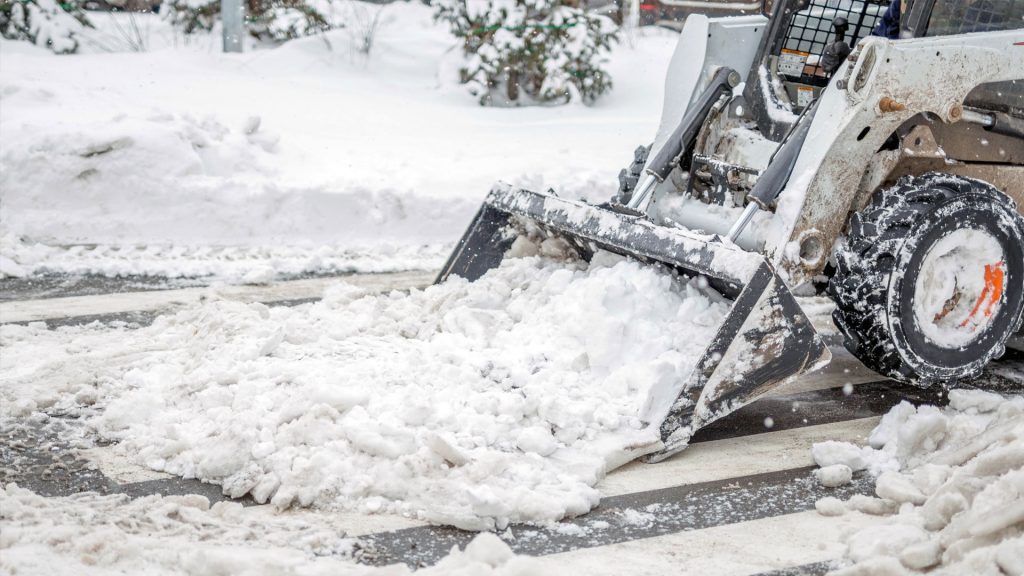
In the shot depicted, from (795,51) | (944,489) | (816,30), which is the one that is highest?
(816,30)

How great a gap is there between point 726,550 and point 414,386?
1335mm

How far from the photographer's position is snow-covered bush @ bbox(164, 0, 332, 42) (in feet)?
42.4

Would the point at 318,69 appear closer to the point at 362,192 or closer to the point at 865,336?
the point at 362,192

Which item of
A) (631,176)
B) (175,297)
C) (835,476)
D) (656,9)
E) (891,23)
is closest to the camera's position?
(835,476)

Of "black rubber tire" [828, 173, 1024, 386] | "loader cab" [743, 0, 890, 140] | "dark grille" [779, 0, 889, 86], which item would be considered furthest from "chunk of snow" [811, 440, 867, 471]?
"dark grille" [779, 0, 889, 86]

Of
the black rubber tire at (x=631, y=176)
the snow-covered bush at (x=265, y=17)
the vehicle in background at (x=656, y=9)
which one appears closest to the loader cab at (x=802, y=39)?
the black rubber tire at (x=631, y=176)

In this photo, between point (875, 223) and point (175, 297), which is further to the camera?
point (175, 297)

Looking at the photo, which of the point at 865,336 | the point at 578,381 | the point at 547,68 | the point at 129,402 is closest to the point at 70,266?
the point at 129,402

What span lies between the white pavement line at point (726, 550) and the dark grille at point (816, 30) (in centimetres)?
273

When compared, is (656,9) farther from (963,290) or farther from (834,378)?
(963,290)

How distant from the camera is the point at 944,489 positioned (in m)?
3.36

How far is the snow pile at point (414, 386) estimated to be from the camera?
3.56 m

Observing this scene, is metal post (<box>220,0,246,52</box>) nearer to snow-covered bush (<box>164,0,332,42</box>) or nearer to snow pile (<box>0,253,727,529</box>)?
snow-covered bush (<box>164,0,332,42</box>)

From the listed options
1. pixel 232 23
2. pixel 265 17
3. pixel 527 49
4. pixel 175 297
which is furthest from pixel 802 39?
pixel 265 17
